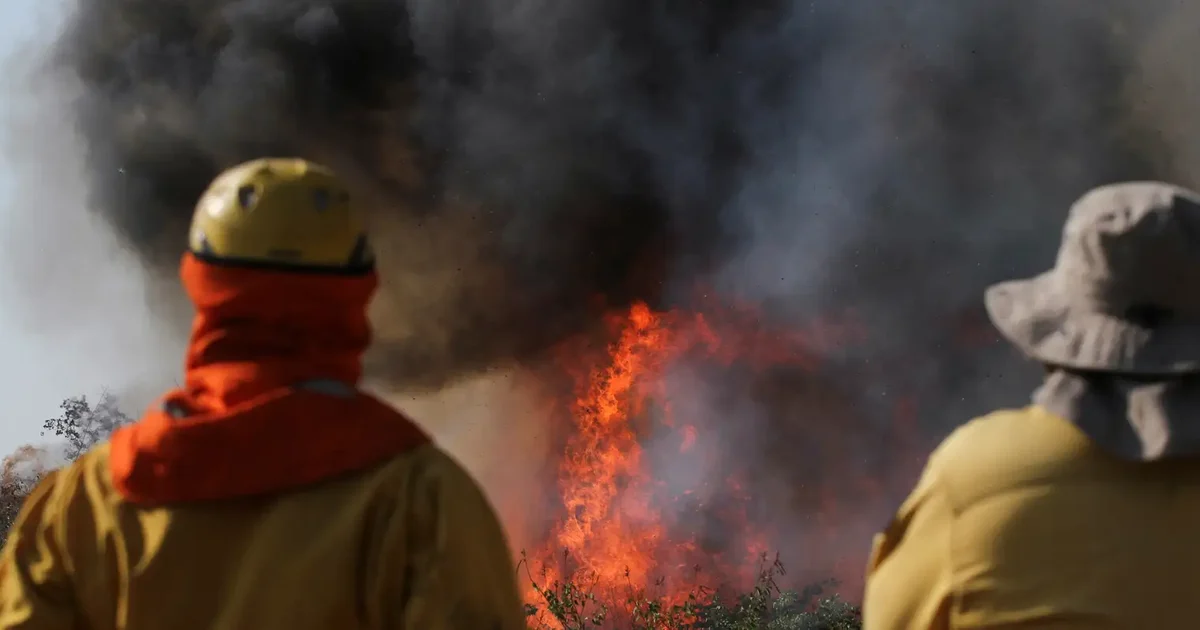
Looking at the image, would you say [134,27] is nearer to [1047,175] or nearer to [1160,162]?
[1047,175]

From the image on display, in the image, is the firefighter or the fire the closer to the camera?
the firefighter

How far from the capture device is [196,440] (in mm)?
2002

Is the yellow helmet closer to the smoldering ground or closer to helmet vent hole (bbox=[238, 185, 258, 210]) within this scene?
helmet vent hole (bbox=[238, 185, 258, 210])

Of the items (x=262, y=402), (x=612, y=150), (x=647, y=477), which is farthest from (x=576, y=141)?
(x=262, y=402)

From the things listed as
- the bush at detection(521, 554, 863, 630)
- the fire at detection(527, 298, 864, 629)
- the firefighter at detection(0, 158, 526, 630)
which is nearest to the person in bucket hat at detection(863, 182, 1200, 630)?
the firefighter at detection(0, 158, 526, 630)

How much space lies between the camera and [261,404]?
2016 mm

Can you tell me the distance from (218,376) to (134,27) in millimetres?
13297

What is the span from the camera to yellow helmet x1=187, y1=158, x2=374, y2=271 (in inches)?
81.7

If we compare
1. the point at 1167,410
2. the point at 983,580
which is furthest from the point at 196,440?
the point at 1167,410

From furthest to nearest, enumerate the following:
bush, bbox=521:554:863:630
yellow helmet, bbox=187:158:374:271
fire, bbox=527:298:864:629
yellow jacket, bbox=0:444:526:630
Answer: fire, bbox=527:298:864:629
bush, bbox=521:554:863:630
yellow helmet, bbox=187:158:374:271
yellow jacket, bbox=0:444:526:630

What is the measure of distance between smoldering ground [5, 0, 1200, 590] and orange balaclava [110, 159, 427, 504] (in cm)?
1066

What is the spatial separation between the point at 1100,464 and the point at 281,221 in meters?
1.46

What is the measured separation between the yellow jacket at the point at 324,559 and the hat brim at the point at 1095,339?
1.01m

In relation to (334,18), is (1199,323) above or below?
below
